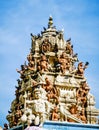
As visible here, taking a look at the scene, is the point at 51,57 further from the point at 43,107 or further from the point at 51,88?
the point at 43,107

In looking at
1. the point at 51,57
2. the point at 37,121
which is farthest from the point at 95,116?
the point at 37,121

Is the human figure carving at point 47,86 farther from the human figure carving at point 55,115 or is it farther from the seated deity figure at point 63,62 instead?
the human figure carving at point 55,115

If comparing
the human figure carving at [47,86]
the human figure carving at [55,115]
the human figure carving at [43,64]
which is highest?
the human figure carving at [43,64]

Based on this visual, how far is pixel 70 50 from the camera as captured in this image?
4100 centimetres

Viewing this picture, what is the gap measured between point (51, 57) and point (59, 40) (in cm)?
188

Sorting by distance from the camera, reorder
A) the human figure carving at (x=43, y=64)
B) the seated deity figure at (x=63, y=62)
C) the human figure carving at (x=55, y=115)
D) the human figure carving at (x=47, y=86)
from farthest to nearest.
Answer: the seated deity figure at (x=63, y=62) → the human figure carving at (x=43, y=64) → the human figure carving at (x=47, y=86) → the human figure carving at (x=55, y=115)

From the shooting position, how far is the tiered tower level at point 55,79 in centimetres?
3641

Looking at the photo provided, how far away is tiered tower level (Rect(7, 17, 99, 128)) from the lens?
36406 mm

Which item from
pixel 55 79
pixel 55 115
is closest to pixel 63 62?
pixel 55 79

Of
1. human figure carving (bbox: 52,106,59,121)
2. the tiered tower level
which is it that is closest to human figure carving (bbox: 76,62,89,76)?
the tiered tower level

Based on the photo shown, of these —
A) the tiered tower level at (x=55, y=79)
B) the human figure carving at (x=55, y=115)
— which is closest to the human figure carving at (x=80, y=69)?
the tiered tower level at (x=55, y=79)

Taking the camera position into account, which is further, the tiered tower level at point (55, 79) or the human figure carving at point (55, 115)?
the tiered tower level at point (55, 79)

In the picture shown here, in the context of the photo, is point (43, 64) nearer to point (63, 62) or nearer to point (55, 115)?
point (63, 62)

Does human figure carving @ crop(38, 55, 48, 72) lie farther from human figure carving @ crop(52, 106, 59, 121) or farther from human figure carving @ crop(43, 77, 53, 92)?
human figure carving @ crop(52, 106, 59, 121)
